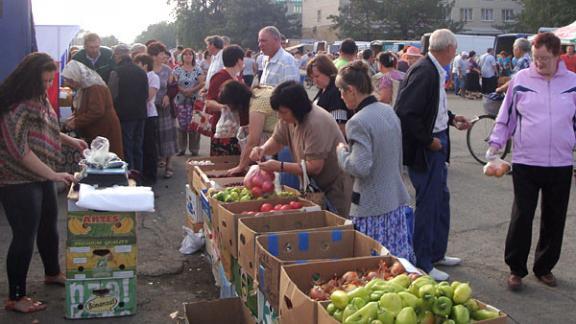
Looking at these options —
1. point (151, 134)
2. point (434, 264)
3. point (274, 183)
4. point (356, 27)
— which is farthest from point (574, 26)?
point (356, 27)

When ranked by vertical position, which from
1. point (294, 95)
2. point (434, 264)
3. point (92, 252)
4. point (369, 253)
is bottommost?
point (434, 264)

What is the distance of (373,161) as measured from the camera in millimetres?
4633

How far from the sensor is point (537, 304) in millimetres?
5379

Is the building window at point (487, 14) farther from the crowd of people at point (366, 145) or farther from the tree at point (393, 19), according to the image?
the crowd of people at point (366, 145)

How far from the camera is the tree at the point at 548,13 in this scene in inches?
2152

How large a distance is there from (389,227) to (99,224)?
6.61 feet

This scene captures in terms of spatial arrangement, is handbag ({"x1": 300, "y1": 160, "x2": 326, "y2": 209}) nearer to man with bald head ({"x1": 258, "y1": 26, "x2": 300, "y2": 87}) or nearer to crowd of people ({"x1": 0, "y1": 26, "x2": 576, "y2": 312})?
crowd of people ({"x1": 0, "y1": 26, "x2": 576, "y2": 312})

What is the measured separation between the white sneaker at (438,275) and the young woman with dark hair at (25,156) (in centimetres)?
296

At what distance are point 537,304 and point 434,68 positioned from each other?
1954 millimetres

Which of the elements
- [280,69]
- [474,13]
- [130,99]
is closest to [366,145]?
[280,69]

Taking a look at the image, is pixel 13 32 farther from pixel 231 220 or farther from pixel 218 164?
pixel 231 220

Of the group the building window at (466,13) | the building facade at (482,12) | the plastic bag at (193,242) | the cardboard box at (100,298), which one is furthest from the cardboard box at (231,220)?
the building window at (466,13)

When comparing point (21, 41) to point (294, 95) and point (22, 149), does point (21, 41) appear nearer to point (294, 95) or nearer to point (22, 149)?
point (22, 149)

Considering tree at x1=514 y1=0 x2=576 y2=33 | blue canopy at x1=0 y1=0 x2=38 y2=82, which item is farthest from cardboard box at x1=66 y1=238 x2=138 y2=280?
tree at x1=514 y1=0 x2=576 y2=33
